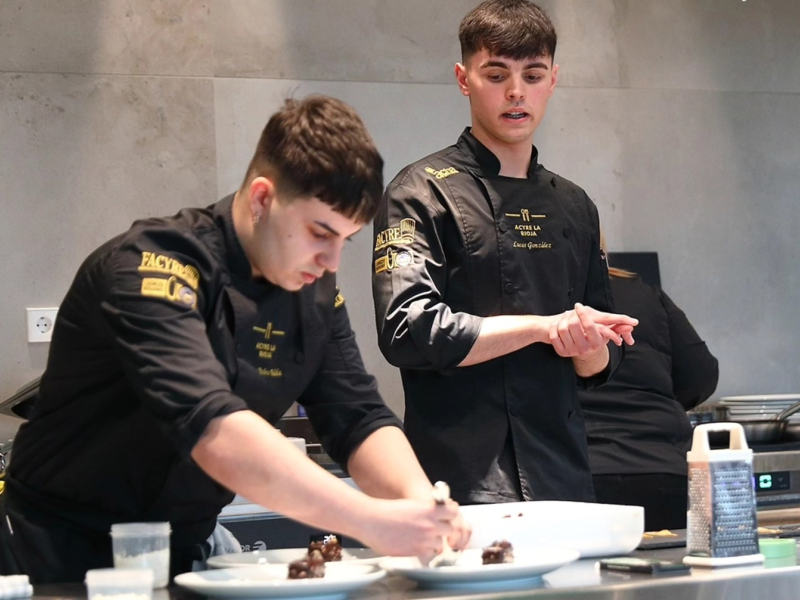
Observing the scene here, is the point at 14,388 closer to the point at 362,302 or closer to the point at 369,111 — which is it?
the point at 362,302

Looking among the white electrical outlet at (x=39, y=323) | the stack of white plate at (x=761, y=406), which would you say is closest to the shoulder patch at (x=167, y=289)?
the white electrical outlet at (x=39, y=323)

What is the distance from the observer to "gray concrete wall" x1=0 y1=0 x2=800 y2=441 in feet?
11.5

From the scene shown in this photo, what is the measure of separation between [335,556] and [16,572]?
17.7 inches

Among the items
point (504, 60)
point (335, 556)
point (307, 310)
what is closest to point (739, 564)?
point (335, 556)

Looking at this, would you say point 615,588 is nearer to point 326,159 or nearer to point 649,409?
point 326,159

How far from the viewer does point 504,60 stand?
7.45 feet

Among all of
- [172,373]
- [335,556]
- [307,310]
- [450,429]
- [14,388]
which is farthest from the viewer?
[14,388]

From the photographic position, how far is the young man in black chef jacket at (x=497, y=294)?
81.3 inches

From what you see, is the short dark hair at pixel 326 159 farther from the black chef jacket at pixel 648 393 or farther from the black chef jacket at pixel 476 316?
the black chef jacket at pixel 648 393

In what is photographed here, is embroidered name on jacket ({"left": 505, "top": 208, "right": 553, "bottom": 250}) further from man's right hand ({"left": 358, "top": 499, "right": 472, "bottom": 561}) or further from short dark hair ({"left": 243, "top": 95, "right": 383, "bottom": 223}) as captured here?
man's right hand ({"left": 358, "top": 499, "right": 472, "bottom": 561})

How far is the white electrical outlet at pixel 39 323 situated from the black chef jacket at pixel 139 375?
6.08ft

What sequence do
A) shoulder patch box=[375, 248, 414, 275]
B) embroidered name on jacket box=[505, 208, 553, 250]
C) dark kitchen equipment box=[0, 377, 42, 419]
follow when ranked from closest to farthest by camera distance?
1. shoulder patch box=[375, 248, 414, 275]
2. embroidered name on jacket box=[505, 208, 553, 250]
3. dark kitchen equipment box=[0, 377, 42, 419]

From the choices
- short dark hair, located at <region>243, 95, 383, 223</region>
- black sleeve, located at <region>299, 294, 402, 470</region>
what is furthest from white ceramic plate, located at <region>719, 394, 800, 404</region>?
short dark hair, located at <region>243, 95, 383, 223</region>

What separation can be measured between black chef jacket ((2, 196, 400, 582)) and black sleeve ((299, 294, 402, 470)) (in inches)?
1.8
